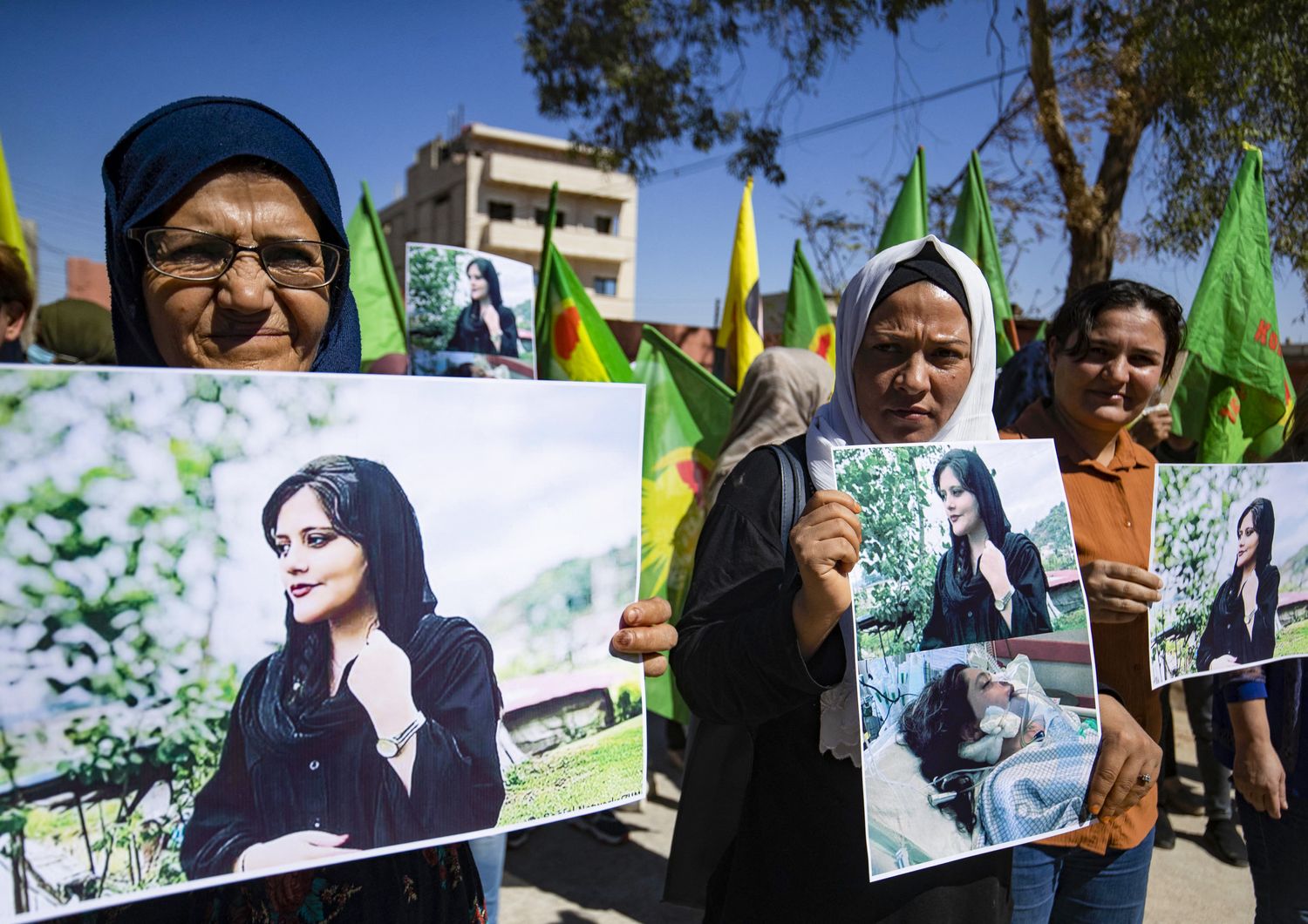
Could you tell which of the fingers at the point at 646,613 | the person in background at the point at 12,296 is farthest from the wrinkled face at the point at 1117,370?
the person in background at the point at 12,296

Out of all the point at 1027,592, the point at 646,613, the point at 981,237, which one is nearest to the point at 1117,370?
the point at 1027,592

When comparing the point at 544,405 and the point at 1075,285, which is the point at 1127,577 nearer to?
the point at 544,405

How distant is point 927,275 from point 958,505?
0.46 m

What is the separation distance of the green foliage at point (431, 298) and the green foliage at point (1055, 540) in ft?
8.99

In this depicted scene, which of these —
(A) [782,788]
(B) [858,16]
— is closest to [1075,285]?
(B) [858,16]

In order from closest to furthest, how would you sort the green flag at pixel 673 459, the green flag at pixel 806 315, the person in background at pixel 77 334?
the green flag at pixel 673 459
the person in background at pixel 77 334
the green flag at pixel 806 315

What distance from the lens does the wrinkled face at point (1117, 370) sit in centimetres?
197

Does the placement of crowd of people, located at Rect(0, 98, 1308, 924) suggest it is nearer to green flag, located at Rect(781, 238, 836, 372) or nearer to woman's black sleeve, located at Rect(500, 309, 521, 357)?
woman's black sleeve, located at Rect(500, 309, 521, 357)

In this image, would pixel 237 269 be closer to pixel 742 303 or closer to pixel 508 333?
pixel 508 333

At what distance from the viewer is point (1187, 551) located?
172cm

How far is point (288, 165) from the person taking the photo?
1.13 metres

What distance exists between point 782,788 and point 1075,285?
25.3 ft

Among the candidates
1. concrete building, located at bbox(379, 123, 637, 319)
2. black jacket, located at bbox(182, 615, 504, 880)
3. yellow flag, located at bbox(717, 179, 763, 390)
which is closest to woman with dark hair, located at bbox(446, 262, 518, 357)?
yellow flag, located at bbox(717, 179, 763, 390)

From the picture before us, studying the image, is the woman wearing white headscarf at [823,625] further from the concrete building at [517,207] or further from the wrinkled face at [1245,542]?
the concrete building at [517,207]
